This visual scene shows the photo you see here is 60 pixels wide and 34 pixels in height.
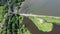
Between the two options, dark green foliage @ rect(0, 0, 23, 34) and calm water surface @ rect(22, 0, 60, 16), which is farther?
calm water surface @ rect(22, 0, 60, 16)

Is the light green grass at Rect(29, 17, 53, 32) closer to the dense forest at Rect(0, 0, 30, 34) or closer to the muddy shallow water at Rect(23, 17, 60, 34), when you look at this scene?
the muddy shallow water at Rect(23, 17, 60, 34)

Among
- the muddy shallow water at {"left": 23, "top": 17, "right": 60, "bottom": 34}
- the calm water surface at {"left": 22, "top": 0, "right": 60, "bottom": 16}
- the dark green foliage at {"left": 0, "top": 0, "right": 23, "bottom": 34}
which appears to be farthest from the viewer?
the calm water surface at {"left": 22, "top": 0, "right": 60, "bottom": 16}

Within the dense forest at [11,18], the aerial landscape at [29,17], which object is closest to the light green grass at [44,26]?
the aerial landscape at [29,17]

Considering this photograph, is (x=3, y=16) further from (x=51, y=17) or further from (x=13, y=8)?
(x=51, y=17)

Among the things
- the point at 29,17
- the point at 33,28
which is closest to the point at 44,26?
the point at 33,28

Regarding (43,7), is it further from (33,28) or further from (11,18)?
(11,18)

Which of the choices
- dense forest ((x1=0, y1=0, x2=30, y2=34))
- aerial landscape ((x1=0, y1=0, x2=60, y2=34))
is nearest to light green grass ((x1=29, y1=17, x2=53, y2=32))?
aerial landscape ((x1=0, y1=0, x2=60, y2=34))

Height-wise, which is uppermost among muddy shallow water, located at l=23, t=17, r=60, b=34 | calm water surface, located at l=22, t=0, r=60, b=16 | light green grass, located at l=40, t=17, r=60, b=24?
calm water surface, located at l=22, t=0, r=60, b=16

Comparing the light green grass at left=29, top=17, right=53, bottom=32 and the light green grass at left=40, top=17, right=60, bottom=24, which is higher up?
the light green grass at left=40, top=17, right=60, bottom=24

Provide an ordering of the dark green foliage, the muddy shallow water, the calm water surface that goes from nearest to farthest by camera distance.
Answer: the dark green foliage → the muddy shallow water → the calm water surface
